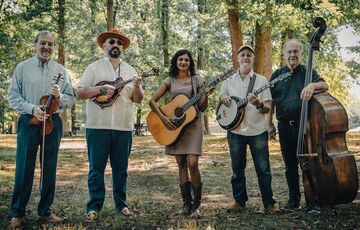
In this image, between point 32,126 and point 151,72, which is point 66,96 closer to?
point 32,126

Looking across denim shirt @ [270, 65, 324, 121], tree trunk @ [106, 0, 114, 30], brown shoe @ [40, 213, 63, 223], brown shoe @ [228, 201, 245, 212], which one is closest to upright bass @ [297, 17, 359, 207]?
denim shirt @ [270, 65, 324, 121]

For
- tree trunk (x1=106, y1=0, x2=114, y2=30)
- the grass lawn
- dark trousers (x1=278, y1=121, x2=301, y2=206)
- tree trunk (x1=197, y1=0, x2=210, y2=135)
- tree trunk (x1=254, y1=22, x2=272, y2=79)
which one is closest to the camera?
the grass lawn

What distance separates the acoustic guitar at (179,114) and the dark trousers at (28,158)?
Result: 1327mm

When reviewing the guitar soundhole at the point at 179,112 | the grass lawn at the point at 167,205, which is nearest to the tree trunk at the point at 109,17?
the grass lawn at the point at 167,205

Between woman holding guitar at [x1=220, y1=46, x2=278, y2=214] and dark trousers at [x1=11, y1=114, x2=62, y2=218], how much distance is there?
7.24ft

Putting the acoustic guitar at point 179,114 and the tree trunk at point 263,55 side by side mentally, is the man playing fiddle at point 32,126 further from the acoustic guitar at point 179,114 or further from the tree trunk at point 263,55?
the tree trunk at point 263,55

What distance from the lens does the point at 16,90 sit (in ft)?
16.2

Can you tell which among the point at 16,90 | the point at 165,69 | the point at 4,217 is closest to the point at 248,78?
the point at 16,90

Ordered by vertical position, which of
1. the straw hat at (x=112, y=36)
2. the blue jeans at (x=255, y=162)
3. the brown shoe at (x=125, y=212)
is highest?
the straw hat at (x=112, y=36)

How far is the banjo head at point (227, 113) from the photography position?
17.9ft

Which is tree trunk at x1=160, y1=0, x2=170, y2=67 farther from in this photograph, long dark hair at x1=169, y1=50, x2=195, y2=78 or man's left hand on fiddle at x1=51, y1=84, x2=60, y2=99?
man's left hand on fiddle at x1=51, y1=84, x2=60, y2=99

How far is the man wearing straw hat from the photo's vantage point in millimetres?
5273

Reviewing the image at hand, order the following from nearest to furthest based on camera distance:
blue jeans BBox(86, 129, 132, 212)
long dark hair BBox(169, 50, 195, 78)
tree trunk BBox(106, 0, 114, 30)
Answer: blue jeans BBox(86, 129, 132, 212) → long dark hair BBox(169, 50, 195, 78) → tree trunk BBox(106, 0, 114, 30)

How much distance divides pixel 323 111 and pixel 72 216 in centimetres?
340
